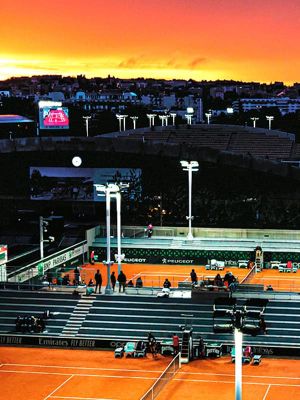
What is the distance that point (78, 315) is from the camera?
1614 inches

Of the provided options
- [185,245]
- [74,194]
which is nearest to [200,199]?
[74,194]

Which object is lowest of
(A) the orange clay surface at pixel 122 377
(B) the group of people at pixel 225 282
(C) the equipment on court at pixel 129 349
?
(A) the orange clay surface at pixel 122 377

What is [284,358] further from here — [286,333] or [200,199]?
[200,199]

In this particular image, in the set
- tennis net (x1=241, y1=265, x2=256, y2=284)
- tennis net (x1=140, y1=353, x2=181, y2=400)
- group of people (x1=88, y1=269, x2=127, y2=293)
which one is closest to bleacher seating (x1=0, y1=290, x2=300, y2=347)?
group of people (x1=88, y1=269, x2=127, y2=293)

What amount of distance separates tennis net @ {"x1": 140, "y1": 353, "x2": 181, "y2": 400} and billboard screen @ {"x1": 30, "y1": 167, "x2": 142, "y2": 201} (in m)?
36.4

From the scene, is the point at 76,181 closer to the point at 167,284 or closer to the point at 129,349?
the point at 167,284

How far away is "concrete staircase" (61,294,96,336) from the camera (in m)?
40.1

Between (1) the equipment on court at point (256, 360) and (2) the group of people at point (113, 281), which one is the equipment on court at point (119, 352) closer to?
(1) the equipment on court at point (256, 360)

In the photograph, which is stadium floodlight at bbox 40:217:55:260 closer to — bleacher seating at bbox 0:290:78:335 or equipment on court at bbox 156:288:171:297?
bleacher seating at bbox 0:290:78:335

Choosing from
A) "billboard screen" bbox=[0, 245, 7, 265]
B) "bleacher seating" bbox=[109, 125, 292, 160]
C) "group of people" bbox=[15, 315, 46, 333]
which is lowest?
"group of people" bbox=[15, 315, 46, 333]

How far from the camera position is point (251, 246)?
52.8m

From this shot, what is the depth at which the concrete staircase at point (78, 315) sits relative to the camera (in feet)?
131

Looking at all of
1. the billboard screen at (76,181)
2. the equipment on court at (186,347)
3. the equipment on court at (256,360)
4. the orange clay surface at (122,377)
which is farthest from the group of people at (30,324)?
the billboard screen at (76,181)

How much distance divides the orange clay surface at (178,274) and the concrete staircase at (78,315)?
3236 millimetres
